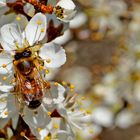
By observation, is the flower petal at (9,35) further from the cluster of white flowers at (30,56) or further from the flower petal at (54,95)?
the flower petal at (54,95)

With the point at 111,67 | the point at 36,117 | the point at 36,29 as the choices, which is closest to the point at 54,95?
the point at 36,117

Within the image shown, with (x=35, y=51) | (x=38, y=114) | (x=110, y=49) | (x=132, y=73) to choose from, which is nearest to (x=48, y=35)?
(x=35, y=51)

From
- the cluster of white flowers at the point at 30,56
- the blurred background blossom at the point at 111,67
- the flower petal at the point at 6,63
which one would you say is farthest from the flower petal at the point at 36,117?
the blurred background blossom at the point at 111,67

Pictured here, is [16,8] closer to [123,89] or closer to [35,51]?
[35,51]

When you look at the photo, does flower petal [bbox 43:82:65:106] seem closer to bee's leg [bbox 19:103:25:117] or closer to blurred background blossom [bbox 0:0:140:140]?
bee's leg [bbox 19:103:25:117]

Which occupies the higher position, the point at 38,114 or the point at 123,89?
the point at 38,114

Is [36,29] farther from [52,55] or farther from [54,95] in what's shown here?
[54,95]
